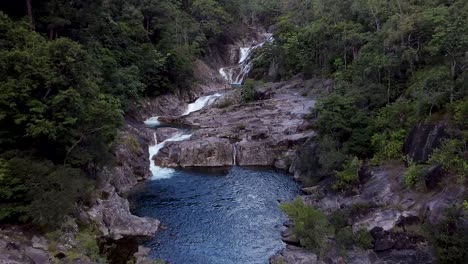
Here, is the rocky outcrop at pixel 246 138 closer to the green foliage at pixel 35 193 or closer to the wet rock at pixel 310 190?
the wet rock at pixel 310 190

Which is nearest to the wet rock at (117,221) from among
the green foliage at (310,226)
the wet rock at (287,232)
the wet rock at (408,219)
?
the wet rock at (287,232)

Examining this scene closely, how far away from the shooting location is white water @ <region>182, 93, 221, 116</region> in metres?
58.3

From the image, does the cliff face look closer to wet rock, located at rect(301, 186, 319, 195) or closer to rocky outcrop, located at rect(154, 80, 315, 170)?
wet rock, located at rect(301, 186, 319, 195)

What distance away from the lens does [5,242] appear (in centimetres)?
1898

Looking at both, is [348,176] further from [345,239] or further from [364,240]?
[345,239]

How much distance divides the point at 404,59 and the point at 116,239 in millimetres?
26747

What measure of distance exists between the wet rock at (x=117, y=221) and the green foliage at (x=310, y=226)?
9.57m

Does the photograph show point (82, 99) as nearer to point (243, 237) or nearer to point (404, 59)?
point (243, 237)

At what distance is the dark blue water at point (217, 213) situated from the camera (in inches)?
981

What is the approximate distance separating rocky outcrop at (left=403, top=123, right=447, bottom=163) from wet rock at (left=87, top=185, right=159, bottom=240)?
700 inches

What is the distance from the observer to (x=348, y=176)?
1166 inches

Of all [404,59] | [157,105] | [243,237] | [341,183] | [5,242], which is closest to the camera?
[5,242]

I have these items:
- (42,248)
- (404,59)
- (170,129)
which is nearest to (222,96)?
(170,129)

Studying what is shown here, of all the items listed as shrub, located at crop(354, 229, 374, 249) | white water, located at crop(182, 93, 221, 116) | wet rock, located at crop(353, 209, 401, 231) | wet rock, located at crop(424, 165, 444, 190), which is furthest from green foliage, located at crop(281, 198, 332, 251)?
white water, located at crop(182, 93, 221, 116)
